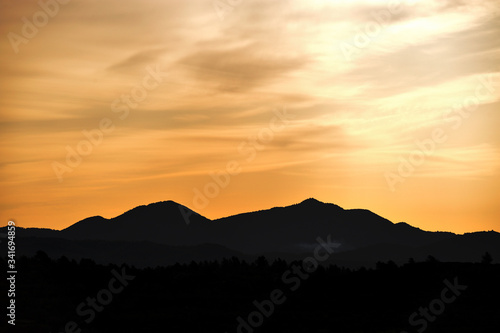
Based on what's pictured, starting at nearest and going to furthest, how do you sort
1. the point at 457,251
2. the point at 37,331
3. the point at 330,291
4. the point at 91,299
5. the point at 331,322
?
the point at 37,331 → the point at 331,322 → the point at 91,299 → the point at 330,291 → the point at 457,251

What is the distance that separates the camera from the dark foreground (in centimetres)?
4731

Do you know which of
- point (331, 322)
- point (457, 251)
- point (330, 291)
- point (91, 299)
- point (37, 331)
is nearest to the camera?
point (37, 331)

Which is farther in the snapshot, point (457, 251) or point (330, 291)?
point (457, 251)

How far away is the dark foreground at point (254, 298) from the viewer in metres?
47.3

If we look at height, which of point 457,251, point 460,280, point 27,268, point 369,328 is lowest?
point 369,328

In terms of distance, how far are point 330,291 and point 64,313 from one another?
2026cm

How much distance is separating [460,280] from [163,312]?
23248 millimetres

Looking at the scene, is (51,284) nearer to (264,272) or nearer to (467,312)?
(264,272)

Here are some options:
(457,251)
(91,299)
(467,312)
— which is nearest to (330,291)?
(467,312)

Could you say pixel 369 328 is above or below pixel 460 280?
below

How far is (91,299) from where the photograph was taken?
53.2 m

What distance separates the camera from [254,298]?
182 ft

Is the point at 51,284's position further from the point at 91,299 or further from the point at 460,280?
the point at 460,280

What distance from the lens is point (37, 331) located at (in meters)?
44.2
